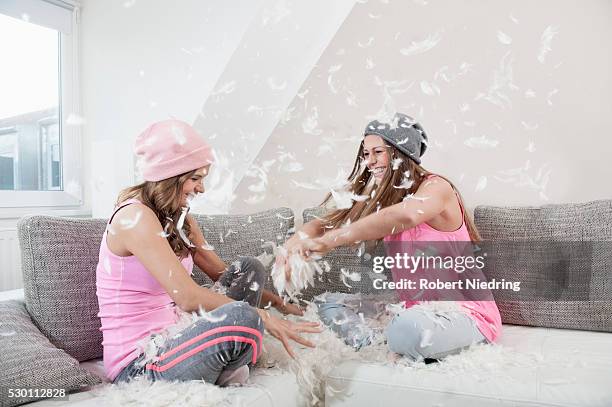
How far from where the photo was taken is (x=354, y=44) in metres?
2.02

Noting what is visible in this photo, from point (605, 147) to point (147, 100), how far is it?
150 cm

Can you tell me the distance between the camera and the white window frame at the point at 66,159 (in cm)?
201

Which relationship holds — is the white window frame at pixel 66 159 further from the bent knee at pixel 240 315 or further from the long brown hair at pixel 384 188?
the bent knee at pixel 240 315

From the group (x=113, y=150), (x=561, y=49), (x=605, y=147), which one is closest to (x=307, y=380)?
(x=113, y=150)

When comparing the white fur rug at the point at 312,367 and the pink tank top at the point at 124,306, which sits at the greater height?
the pink tank top at the point at 124,306

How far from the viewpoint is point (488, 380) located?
1183 mm

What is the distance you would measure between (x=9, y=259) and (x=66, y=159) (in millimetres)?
429

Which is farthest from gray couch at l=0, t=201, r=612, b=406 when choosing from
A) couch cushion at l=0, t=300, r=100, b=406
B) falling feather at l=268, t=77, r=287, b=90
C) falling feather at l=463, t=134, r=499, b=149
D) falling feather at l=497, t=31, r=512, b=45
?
falling feather at l=497, t=31, r=512, b=45

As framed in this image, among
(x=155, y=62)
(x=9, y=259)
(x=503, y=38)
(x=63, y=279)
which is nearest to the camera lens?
(x=63, y=279)

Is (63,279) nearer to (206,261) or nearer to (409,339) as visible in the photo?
(206,261)

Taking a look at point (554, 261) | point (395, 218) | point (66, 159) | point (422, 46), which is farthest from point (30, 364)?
point (422, 46)

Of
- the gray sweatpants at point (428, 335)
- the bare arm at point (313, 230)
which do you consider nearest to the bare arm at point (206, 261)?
the bare arm at point (313, 230)

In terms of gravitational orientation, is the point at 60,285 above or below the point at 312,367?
above

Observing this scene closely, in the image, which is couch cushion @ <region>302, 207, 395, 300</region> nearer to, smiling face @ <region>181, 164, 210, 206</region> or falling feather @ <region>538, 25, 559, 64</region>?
smiling face @ <region>181, 164, 210, 206</region>
